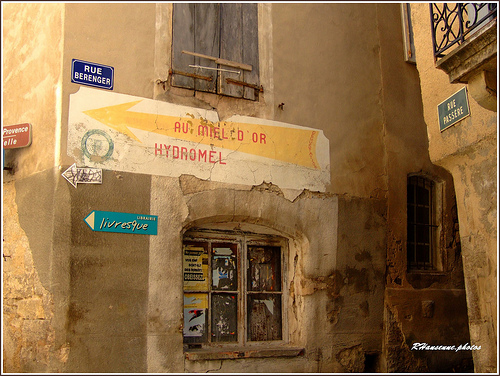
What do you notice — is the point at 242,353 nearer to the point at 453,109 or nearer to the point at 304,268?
the point at 304,268

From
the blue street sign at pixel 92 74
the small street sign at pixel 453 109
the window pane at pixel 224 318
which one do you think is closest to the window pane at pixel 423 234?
the small street sign at pixel 453 109

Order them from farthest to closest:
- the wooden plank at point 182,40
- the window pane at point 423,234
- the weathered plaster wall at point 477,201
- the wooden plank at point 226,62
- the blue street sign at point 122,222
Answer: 1. the window pane at point 423,234
2. the wooden plank at point 226,62
3. the wooden plank at point 182,40
4. the blue street sign at point 122,222
5. the weathered plaster wall at point 477,201

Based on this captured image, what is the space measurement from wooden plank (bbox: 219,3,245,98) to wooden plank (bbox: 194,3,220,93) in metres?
0.07

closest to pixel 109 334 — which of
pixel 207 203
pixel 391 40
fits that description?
pixel 207 203

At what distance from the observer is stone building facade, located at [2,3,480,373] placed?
5234 mm

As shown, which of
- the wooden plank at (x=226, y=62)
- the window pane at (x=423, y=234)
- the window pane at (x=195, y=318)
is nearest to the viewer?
the window pane at (x=195, y=318)

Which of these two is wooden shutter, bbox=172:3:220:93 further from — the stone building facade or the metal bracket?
the metal bracket

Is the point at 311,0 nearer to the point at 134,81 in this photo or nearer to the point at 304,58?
the point at 304,58

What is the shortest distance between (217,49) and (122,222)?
2349 millimetres

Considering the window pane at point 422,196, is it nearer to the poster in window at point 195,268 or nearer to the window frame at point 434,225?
the window frame at point 434,225

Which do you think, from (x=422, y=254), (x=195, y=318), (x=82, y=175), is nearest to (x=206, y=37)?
(x=82, y=175)

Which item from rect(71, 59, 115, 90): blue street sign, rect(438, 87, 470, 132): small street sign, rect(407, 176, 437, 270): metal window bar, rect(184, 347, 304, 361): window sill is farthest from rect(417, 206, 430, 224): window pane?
rect(71, 59, 115, 90): blue street sign

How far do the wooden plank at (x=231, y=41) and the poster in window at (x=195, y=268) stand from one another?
182cm

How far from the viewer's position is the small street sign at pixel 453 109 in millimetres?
5137
